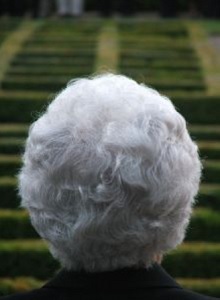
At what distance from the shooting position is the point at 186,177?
8.22 feet

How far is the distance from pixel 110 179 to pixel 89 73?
13.8 m

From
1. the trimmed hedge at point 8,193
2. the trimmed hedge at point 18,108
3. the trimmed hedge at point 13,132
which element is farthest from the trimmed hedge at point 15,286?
the trimmed hedge at point 18,108

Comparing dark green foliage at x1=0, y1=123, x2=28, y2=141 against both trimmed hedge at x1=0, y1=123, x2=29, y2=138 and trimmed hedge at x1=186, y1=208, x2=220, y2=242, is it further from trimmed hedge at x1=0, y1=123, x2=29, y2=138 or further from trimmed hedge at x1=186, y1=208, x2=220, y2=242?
trimmed hedge at x1=186, y1=208, x2=220, y2=242

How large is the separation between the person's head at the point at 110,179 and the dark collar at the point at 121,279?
2cm

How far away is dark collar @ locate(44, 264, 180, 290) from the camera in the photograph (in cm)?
249

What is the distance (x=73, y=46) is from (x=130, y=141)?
17.7 metres

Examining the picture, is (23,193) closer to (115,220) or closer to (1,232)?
(115,220)

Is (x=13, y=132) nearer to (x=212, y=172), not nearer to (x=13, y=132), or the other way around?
A: (x=13, y=132)

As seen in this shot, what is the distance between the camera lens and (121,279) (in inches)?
98.3

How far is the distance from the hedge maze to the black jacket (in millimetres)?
1576

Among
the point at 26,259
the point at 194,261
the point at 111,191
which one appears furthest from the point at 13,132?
the point at 111,191

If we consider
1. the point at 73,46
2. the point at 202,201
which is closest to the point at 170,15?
the point at 73,46

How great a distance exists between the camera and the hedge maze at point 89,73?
6.64 meters

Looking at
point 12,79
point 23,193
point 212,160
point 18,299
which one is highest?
point 23,193
